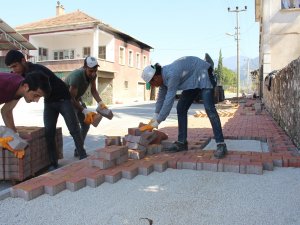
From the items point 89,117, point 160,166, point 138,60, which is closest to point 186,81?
point 160,166

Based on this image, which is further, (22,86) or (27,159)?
(27,159)

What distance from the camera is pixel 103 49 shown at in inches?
1103

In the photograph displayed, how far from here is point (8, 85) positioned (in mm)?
3227

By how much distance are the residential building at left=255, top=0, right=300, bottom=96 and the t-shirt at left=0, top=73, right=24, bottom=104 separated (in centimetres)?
1388

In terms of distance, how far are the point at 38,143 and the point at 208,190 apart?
2.09m

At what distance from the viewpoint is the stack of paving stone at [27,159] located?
3.56 metres

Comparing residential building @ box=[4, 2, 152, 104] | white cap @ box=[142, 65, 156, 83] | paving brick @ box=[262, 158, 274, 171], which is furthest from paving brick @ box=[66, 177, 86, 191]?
residential building @ box=[4, 2, 152, 104]

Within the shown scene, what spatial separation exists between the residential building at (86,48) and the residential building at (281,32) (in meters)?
13.1

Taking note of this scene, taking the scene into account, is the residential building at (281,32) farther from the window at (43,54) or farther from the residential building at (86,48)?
the window at (43,54)

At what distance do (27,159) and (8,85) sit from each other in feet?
2.94

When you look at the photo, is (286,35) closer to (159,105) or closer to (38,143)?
(159,105)

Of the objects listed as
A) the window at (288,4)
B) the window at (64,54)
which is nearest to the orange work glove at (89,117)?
the window at (288,4)

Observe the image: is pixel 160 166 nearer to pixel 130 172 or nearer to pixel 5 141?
pixel 130 172

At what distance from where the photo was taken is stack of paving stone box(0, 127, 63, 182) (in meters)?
3.56
